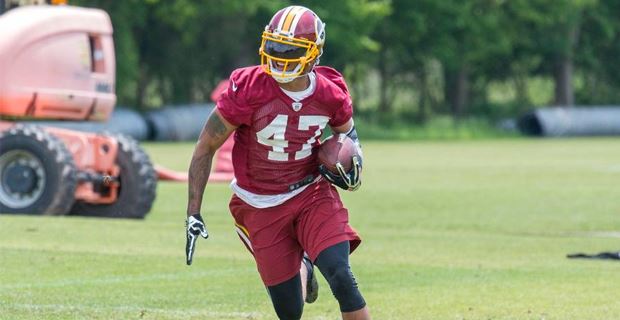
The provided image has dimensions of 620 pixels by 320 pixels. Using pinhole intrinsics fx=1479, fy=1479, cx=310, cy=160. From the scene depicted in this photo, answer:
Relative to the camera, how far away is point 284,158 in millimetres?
8547

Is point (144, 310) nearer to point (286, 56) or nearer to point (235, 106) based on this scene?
point (235, 106)

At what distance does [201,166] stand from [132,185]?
9.48m

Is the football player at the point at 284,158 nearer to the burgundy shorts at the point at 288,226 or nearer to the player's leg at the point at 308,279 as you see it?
the burgundy shorts at the point at 288,226

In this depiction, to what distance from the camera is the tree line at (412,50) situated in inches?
2164

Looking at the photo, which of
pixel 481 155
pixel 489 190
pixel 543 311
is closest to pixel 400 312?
pixel 543 311

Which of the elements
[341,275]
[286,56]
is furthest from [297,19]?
[341,275]

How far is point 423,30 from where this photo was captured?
200 ft

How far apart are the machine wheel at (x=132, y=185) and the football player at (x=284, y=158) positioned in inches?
360

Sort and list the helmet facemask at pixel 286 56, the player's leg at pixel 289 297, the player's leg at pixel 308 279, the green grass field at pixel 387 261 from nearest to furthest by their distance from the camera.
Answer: the helmet facemask at pixel 286 56, the player's leg at pixel 289 297, the player's leg at pixel 308 279, the green grass field at pixel 387 261

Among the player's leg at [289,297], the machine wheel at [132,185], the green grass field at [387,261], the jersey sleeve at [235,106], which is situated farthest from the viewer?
the machine wheel at [132,185]

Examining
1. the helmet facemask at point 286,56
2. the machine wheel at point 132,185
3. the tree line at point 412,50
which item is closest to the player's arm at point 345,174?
the helmet facemask at point 286,56

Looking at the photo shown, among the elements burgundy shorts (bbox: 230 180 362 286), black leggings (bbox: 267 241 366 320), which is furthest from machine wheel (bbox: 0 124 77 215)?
black leggings (bbox: 267 241 366 320)

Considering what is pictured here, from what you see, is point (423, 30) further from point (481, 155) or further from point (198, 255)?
point (198, 255)

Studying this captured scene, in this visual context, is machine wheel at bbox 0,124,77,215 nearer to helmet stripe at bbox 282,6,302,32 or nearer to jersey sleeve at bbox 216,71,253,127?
jersey sleeve at bbox 216,71,253,127
